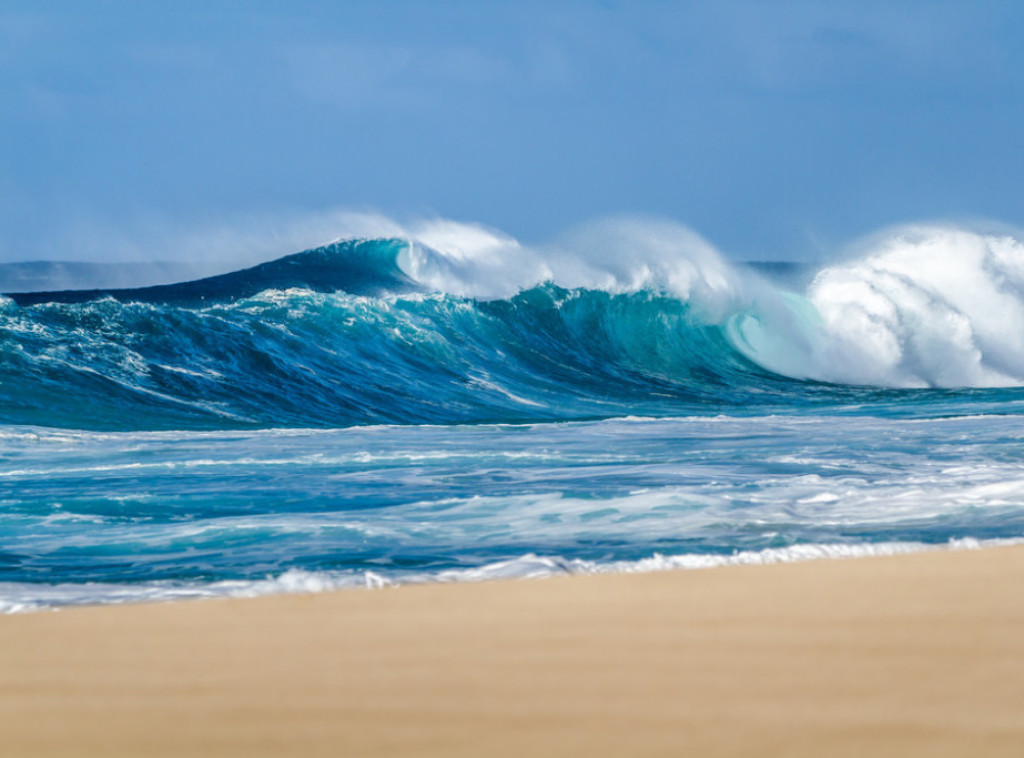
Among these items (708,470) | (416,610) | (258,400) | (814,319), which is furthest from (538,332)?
(416,610)

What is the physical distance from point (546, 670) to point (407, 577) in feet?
3.70

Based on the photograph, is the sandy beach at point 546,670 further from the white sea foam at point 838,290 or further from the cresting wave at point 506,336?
the white sea foam at point 838,290

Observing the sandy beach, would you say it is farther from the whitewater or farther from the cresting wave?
→ the cresting wave

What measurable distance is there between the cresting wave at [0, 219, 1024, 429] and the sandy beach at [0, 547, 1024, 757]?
753 cm

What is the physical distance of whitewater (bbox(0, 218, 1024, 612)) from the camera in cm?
371

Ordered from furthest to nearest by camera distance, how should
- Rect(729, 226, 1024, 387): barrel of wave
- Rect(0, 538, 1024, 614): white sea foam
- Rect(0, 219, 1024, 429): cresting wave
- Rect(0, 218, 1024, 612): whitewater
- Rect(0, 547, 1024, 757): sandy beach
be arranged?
Rect(729, 226, 1024, 387): barrel of wave, Rect(0, 219, 1024, 429): cresting wave, Rect(0, 218, 1024, 612): whitewater, Rect(0, 538, 1024, 614): white sea foam, Rect(0, 547, 1024, 757): sandy beach

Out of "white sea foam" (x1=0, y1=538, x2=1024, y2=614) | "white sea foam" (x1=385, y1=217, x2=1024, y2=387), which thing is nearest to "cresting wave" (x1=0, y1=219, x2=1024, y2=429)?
"white sea foam" (x1=385, y1=217, x2=1024, y2=387)

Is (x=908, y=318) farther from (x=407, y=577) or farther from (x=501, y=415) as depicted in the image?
(x=407, y=577)

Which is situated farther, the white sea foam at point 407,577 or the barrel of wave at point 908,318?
the barrel of wave at point 908,318

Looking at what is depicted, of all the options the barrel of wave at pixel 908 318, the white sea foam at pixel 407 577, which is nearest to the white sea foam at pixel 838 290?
the barrel of wave at pixel 908 318

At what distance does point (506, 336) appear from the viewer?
15.9 meters

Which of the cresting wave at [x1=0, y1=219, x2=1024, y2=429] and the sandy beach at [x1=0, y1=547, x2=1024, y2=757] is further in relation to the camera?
the cresting wave at [x1=0, y1=219, x2=1024, y2=429]

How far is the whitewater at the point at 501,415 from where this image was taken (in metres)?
3.71

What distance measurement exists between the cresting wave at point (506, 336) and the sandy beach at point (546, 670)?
753 centimetres
